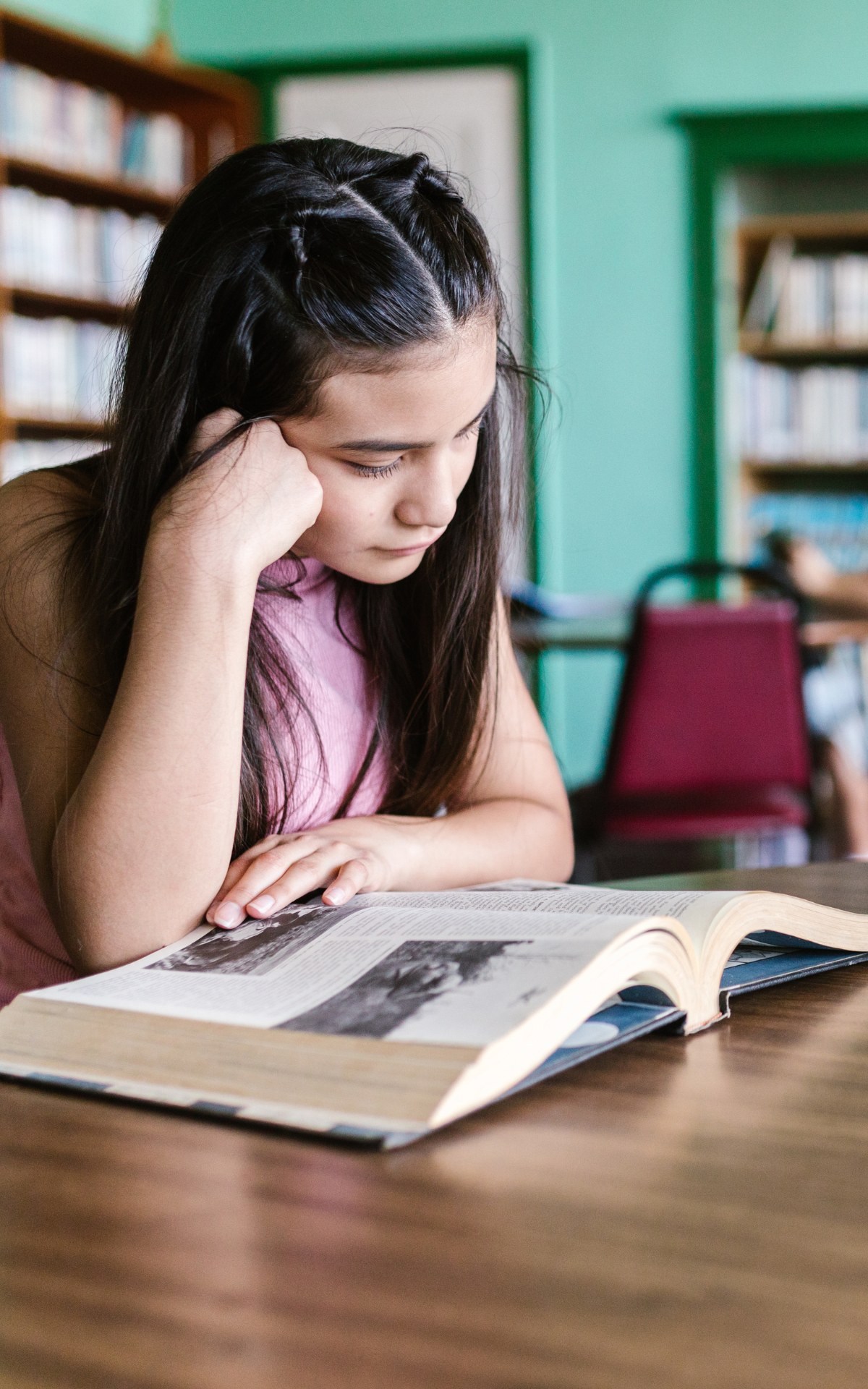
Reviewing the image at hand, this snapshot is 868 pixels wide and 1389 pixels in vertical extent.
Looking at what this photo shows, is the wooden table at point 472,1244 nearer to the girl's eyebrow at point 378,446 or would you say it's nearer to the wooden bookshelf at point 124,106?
the girl's eyebrow at point 378,446

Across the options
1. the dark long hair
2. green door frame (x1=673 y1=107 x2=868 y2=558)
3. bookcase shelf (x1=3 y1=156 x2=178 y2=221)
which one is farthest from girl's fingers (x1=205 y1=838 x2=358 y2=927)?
green door frame (x1=673 y1=107 x2=868 y2=558)

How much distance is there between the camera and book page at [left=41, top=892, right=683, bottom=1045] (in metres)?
0.51

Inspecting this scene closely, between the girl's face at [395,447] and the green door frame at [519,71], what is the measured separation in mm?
3297

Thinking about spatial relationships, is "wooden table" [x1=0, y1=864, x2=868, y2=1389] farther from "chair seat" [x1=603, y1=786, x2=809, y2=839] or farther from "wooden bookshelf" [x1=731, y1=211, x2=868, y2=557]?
"wooden bookshelf" [x1=731, y1=211, x2=868, y2=557]

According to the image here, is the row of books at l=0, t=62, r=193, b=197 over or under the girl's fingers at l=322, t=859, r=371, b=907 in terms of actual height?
over

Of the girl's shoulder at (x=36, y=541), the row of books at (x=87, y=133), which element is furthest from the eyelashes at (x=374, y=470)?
the row of books at (x=87, y=133)

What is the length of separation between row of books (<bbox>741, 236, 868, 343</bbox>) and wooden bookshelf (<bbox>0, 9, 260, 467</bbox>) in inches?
69.0

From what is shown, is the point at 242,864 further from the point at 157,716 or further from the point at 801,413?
the point at 801,413

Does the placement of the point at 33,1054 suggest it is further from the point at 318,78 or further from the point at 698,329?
the point at 318,78

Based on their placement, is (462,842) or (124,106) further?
(124,106)

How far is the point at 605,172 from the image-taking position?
13.8ft

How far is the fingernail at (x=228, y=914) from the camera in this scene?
0.71m

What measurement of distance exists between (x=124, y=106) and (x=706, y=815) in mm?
2935

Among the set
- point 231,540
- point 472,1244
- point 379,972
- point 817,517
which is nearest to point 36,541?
point 231,540
